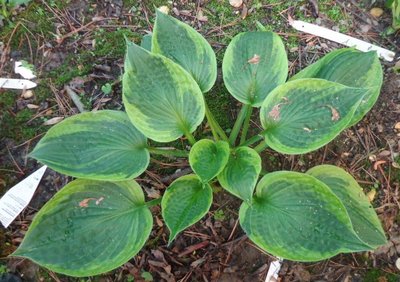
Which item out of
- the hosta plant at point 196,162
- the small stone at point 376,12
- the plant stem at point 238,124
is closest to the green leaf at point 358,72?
the hosta plant at point 196,162

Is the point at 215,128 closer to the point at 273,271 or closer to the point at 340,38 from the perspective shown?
the point at 273,271

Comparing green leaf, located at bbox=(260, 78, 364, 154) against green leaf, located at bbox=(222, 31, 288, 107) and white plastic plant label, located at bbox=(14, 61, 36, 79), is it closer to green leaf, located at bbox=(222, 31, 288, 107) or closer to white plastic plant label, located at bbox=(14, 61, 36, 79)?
green leaf, located at bbox=(222, 31, 288, 107)

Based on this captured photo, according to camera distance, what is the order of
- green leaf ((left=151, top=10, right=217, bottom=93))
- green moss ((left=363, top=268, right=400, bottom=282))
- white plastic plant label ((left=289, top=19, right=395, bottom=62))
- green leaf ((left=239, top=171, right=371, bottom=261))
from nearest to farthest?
green leaf ((left=239, top=171, right=371, bottom=261)), green leaf ((left=151, top=10, right=217, bottom=93)), green moss ((left=363, top=268, right=400, bottom=282)), white plastic plant label ((left=289, top=19, right=395, bottom=62))

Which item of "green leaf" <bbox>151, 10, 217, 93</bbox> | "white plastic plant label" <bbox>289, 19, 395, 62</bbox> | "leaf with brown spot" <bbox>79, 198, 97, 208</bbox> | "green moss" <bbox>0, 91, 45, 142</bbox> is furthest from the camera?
"white plastic plant label" <bbox>289, 19, 395, 62</bbox>

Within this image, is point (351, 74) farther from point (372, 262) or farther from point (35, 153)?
point (35, 153)

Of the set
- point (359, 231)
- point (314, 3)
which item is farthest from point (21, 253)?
point (314, 3)

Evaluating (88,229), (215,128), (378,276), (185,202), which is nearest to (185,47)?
Result: (215,128)

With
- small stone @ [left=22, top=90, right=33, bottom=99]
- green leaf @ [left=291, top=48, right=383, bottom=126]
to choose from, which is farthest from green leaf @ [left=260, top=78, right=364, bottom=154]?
small stone @ [left=22, top=90, right=33, bottom=99]

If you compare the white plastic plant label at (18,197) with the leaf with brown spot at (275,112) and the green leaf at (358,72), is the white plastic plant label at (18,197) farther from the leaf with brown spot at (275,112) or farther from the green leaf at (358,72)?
the green leaf at (358,72)
